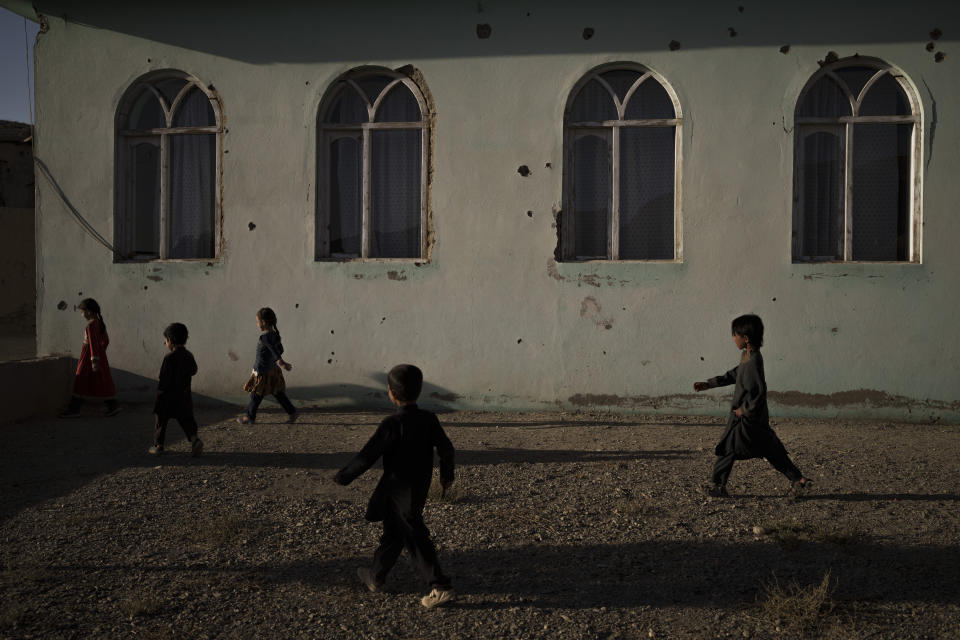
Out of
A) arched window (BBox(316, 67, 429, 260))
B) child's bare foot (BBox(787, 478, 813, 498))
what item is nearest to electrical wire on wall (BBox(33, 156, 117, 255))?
arched window (BBox(316, 67, 429, 260))

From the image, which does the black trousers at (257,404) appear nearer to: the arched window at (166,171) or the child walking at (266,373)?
the child walking at (266,373)

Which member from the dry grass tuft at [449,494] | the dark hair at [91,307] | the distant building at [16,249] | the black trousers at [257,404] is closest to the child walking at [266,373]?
the black trousers at [257,404]

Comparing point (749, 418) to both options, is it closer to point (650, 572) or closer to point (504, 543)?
point (650, 572)

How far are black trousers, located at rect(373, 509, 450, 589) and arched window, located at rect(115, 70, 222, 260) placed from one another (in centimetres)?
585

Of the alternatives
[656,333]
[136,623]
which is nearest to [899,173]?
[656,333]

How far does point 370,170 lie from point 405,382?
536 cm

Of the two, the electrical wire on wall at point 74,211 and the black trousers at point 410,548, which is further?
the electrical wire on wall at point 74,211

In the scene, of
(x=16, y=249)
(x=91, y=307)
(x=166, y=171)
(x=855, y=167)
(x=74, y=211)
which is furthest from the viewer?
(x=16, y=249)

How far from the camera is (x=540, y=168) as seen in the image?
23.8 feet

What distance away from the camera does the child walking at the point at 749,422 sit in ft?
14.0

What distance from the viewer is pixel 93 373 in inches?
288

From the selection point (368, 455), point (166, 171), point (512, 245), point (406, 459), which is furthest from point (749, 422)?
point (166, 171)

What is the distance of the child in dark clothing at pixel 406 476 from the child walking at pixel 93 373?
5.31m

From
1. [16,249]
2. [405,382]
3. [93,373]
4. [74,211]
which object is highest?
[16,249]
